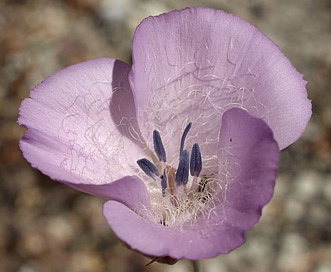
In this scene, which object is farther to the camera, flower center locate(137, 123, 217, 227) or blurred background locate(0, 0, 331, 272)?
blurred background locate(0, 0, 331, 272)

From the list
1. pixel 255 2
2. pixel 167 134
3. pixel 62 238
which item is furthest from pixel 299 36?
pixel 167 134

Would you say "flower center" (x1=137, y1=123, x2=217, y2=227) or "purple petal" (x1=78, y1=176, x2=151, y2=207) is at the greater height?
"purple petal" (x1=78, y1=176, x2=151, y2=207)

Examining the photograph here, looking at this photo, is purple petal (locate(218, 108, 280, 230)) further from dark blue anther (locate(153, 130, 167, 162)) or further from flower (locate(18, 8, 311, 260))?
dark blue anther (locate(153, 130, 167, 162))

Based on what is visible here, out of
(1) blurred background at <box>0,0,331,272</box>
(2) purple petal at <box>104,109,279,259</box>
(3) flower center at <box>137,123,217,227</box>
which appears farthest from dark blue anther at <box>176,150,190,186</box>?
(1) blurred background at <box>0,0,331,272</box>

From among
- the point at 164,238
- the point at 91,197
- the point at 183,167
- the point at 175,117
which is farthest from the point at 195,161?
the point at 91,197

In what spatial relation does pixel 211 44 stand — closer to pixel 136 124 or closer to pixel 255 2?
pixel 136 124

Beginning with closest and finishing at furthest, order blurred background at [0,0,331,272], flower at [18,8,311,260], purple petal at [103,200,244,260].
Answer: purple petal at [103,200,244,260] < flower at [18,8,311,260] < blurred background at [0,0,331,272]
